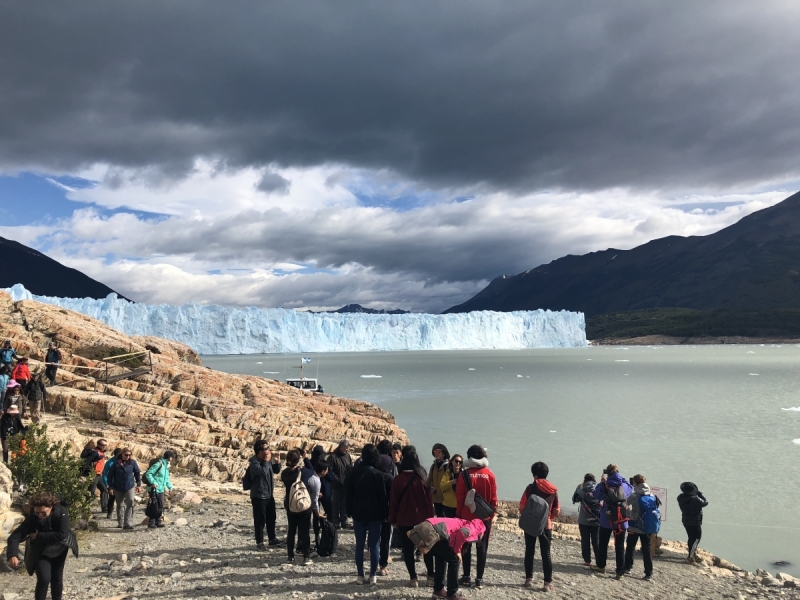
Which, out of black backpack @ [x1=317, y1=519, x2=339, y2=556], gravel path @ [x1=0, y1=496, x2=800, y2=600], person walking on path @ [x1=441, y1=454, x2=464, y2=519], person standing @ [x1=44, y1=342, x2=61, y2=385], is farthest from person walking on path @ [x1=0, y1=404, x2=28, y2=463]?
person walking on path @ [x1=441, y1=454, x2=464, y2=519]

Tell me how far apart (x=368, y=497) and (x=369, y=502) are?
0.05 metres

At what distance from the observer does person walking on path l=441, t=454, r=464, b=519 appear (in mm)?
6676

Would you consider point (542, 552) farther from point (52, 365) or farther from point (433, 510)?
point (52, 365)

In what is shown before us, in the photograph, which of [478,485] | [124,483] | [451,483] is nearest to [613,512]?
[451,483]

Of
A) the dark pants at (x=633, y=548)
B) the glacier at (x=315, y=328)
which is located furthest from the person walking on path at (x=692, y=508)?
the glacier at (x=315, y=328)

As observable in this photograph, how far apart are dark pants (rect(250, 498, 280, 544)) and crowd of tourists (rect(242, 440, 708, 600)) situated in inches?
0.5

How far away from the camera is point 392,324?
133m

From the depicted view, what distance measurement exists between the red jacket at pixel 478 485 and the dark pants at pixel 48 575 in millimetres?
3829

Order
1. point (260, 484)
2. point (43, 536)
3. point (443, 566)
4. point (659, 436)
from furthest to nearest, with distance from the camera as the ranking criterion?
point (659, 436) → point (260, 484) → point (443, 566) → point (43, 536)

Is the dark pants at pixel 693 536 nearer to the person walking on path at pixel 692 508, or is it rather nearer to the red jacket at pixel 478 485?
the person walking on path at pixel 692 508

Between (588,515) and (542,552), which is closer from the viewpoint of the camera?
(542,552)

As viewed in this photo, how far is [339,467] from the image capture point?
311 inches

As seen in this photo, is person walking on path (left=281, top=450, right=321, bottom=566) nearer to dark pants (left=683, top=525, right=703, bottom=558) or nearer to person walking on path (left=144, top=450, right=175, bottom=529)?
person walking on path (left=144, top=450, right=175, bottom=529)

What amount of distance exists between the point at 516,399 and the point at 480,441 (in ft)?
58.4
